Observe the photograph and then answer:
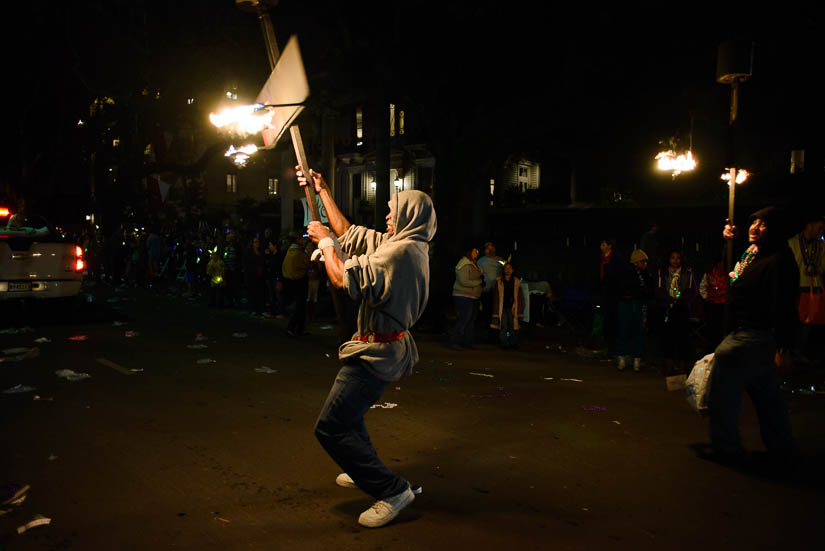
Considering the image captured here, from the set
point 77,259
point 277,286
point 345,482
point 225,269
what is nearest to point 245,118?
point 345,482

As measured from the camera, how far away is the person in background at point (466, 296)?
10.7m

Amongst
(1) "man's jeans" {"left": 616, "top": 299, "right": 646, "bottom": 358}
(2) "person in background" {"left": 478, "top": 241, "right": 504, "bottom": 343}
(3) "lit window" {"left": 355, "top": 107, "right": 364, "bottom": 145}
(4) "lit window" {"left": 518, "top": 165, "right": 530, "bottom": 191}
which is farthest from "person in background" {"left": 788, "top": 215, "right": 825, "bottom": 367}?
A: (3) "lit window" {"left": 355, "top": 107, "right": 364, "bottom": 145}

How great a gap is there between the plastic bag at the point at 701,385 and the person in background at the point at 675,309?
135 inches

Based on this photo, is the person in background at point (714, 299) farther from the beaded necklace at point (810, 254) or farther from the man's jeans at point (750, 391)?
the man's jeans at point (750, 391)

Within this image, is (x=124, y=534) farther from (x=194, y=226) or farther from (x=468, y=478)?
(x=194, y=226)

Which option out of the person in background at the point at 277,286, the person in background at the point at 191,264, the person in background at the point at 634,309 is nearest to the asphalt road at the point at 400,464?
the person in background at the point at 634,309

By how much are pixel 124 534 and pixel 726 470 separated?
170 inches

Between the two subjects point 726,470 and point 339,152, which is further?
point 339,152

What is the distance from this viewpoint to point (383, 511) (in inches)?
154

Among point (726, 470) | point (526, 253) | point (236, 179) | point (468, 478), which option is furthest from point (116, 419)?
point (236, 179)

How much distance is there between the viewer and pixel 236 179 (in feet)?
178

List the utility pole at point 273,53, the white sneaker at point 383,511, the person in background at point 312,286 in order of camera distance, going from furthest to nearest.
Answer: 1. the person in background at point 312,286
2. the utility pole at point 273,53
3. the white sneaker at point 383,511

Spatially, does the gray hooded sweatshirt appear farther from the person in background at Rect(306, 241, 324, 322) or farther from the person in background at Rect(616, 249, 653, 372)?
the person in background at Rect(306, 241, 324, 322)

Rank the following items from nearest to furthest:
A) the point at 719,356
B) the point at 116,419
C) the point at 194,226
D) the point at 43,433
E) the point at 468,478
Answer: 1. the point at 468,478
2. the point at 719,356
3. the point at 43,433
4. the point at 116,419
5. the point at 194,226
